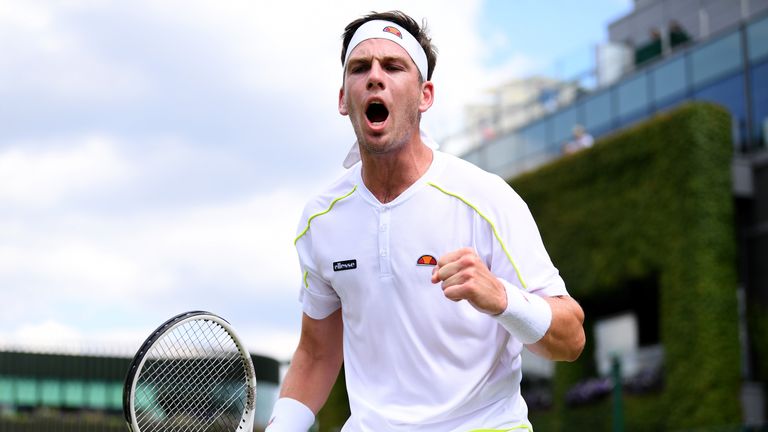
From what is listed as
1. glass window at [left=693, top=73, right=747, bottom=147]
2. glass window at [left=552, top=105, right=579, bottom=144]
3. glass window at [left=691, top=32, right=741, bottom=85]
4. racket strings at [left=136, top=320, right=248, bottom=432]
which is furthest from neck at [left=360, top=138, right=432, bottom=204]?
glass window at [left=552, top=105, right=579, bottom=144]

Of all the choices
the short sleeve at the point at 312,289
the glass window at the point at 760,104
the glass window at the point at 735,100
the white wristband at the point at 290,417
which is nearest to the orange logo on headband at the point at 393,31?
the short sleeve at the point at 312,289

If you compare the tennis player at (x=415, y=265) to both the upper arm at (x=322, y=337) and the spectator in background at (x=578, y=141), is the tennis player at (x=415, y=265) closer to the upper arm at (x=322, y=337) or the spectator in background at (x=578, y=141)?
the upper arm at (x=322, y=337)

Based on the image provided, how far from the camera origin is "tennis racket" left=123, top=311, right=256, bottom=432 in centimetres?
464

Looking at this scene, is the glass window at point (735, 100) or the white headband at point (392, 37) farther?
the glass window at point (735, 100)

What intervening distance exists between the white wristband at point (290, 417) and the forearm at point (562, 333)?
1024mm

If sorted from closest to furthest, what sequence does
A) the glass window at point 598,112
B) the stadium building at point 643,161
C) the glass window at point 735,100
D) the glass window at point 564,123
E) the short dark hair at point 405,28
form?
the short dark hair at point 405,28, the stadium building at point 643,161, the glass window at point 735,100, the glass window at point 598,112, the glass window at point 564,123

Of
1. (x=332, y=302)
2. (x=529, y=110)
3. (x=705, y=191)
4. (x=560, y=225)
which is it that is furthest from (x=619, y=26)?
(x=332, y=302)

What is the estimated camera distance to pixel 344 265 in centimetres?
438

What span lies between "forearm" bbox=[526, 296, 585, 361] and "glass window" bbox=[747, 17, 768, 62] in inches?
971

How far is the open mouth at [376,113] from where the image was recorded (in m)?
4.25

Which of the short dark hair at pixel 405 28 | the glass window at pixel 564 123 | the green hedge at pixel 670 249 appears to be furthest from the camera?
the glass window at pixel 564 123

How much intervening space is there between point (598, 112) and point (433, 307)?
28628mm

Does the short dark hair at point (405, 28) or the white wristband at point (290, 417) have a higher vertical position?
the short dark hair at point (405, 28)

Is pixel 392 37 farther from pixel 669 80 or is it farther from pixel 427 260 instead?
pixel 669 80
